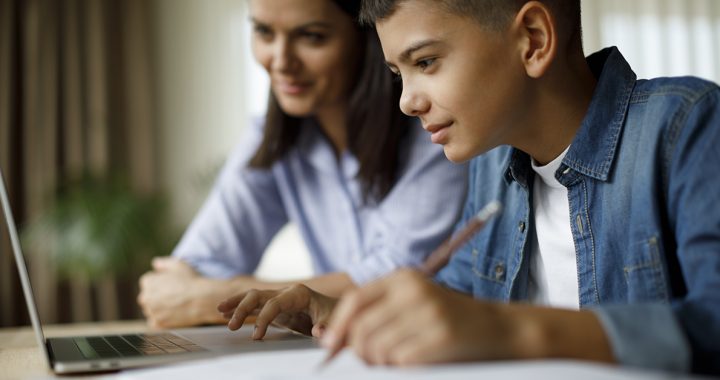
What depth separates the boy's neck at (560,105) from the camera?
→ 3.34 ft

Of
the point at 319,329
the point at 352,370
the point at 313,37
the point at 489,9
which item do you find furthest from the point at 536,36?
the point at 313,37

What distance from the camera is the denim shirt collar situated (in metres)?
0.92

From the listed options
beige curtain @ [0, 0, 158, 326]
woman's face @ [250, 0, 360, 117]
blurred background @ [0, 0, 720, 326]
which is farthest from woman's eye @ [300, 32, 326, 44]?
beige curtain @ [0, 0, 158, 326]

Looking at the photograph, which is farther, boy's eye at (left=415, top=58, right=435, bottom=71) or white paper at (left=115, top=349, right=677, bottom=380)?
boy's eye at (left=415, top=58, right=435, bottom=71)

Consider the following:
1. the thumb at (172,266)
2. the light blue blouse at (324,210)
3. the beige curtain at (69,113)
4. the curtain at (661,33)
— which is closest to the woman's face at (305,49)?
the light blue blouse at (324,210)

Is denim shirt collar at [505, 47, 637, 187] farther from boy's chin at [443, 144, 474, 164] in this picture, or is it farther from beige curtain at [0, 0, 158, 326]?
beige curtain at [0, 0, 158, 326]

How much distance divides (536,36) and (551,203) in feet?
0.78

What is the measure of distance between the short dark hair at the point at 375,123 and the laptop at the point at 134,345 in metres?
0.55

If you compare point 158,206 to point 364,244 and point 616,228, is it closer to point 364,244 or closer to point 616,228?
point 364,244

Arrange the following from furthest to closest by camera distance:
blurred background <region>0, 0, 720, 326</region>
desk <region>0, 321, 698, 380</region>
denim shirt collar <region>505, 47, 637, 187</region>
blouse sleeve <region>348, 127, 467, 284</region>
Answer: blurred background <region>0, 0, 720, 326</region>, blouse sleeve <region>348, 127, 467, 284</region>, denim shirt collar <region>505, 47, 637, 187</region>, desk <region>0, 321, 698, 380</region>

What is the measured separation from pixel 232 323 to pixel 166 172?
3448 millimetres

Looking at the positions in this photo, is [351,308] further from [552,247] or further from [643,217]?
[552,247]

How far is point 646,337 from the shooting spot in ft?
1.99

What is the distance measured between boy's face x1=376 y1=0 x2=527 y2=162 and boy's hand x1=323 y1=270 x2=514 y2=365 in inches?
16.9
